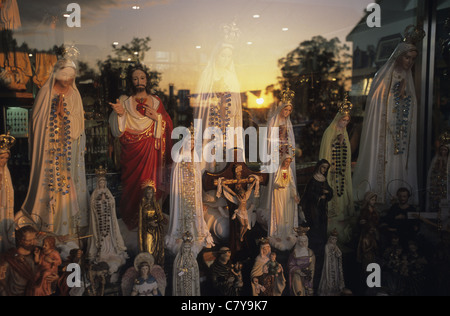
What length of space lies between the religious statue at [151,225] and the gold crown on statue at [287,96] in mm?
1759

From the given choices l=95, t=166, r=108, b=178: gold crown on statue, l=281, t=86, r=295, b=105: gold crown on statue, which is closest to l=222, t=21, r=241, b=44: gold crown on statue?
l=281, t=86, r=295, b=105: gold crown on statue

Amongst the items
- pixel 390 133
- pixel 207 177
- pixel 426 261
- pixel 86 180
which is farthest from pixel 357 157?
pixel 86 180

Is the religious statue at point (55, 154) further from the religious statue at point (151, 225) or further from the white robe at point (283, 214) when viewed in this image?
the white robe at point (283, 214)

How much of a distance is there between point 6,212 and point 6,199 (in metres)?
0.14

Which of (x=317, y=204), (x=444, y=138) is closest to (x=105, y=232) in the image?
(x=317, y=204)

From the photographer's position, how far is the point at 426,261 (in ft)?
16.1

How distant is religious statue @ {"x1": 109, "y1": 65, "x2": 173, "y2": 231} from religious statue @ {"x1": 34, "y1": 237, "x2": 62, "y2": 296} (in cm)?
79

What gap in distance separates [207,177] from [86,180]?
1301 mm

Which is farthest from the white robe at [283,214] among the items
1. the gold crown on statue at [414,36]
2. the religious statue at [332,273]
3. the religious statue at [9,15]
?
the religious statue at [9,15]

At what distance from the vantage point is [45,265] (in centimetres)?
435

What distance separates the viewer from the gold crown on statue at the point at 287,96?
16.3ft

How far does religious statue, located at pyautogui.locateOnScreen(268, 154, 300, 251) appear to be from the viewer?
488 centimetres

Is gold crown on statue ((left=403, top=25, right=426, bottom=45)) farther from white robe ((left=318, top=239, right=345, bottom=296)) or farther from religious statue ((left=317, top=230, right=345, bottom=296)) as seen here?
white robe ((left=318, top=239, right=345, bottom=296))

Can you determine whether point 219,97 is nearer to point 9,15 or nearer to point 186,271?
A: point 186,271
